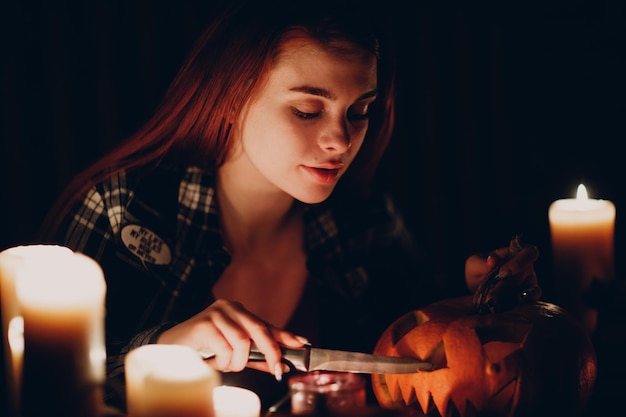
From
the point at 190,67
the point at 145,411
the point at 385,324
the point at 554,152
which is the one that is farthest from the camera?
the point at 554,152

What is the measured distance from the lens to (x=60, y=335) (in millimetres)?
689

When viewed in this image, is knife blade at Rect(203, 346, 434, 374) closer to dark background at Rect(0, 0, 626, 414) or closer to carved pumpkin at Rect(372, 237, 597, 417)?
carved pumpkin at Rect(372, 237, 597, 417)

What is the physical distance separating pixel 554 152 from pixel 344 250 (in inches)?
31.9

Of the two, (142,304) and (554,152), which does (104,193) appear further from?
(554,152)

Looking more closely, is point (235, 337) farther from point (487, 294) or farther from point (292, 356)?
point (487, 294)

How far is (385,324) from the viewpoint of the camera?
1679 millimetres

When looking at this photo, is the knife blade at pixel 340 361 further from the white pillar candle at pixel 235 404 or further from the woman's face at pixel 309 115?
the woman's face at pixel 309 115

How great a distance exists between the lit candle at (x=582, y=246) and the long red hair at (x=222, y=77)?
18.5 inches

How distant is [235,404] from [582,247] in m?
0.67

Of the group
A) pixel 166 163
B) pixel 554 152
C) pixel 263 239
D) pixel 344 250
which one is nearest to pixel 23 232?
pixel 166 163

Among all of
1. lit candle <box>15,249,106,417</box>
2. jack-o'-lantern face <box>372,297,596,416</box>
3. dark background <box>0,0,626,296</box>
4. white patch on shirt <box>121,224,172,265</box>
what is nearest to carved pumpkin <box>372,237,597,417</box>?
jack-o'-lantern face <box>372,297,596,416</box>

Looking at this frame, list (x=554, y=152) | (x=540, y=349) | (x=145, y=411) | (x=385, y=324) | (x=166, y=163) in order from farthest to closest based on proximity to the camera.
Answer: (x=554, y=152)
(x=385, y=324)
(x=166, y=163)
(x=540, y=349)
(x=145, y=411)

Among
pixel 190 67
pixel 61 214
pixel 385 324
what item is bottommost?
pixel 385 324

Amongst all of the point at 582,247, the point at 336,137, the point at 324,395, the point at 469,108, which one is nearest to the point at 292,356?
the point at 324,395
